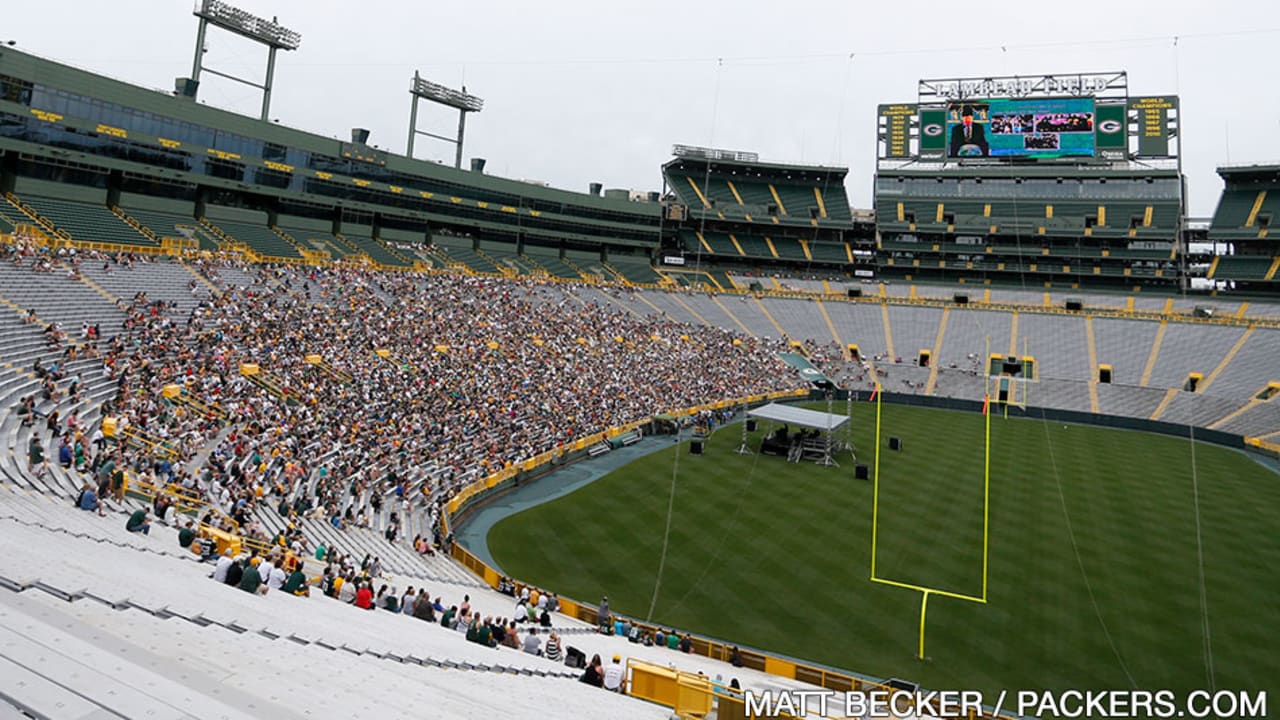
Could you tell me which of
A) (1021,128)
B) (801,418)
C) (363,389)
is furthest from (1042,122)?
(363,389)

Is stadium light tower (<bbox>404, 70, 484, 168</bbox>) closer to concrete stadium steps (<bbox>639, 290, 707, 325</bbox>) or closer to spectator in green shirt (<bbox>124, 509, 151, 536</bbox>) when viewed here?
concrete stadium steps (<bbox>639, 290, 707, 325</bbox>)

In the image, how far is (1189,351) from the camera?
168 feet

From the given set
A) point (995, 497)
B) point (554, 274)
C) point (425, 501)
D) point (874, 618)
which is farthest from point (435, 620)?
point (554, 274)

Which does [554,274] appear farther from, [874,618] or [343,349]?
[874,618]

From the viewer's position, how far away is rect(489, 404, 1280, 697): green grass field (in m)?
14.7

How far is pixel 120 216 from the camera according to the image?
124 feet

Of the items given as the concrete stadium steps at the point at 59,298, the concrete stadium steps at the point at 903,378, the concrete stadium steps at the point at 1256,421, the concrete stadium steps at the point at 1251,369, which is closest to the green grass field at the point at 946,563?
the concrete stadium steps at the point at 1256,421

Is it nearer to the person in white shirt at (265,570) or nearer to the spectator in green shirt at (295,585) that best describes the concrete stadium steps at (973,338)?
the spectator in green shirt at (295,585)

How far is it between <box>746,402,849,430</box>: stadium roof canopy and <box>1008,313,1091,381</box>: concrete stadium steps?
29997 mm

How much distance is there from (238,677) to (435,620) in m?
7.32

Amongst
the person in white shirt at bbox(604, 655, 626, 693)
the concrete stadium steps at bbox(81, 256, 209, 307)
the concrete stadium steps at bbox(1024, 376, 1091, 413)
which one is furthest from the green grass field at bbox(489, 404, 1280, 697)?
the concrete stadium steps at bbox(81, 256, 209, 307)

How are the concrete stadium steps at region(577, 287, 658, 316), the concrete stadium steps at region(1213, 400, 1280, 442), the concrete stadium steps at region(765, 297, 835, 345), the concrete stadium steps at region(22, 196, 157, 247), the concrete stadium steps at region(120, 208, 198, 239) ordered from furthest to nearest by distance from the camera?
the concrete stadium steps at region(765, 297, 835, 345)
the concrete stadium steps at region(577, 287, 658, 316)
the concrete stadium steps at region(1213, 400, 1280, 442)
the concrete stadium steps at region(120, 208, 198, 239)
the concrete stadium steps at region(22, 196, 157, 247)

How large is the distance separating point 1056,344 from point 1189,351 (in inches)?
338

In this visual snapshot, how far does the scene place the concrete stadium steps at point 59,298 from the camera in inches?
897
